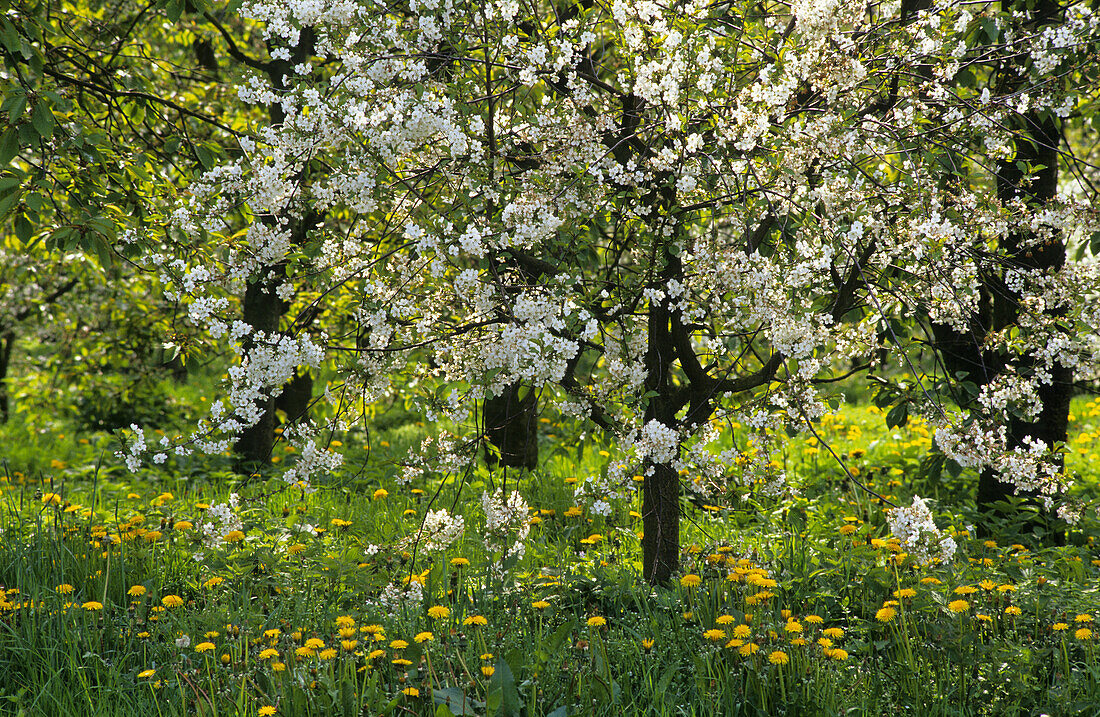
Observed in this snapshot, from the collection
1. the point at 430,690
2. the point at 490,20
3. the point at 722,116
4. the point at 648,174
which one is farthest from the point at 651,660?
the point at 490,20

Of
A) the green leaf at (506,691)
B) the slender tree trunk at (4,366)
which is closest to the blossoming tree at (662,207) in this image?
the green leaf at (506,691)

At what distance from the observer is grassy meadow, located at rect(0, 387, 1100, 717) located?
8.68 ft

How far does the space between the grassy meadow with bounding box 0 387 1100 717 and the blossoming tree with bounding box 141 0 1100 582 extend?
15.5 inches

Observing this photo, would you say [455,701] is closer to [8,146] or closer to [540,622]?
[540,622]

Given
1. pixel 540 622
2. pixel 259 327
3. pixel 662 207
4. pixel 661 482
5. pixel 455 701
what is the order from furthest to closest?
pixel 259 327 → pixel 661 482 → pixel 662 207 → pixel 540 622 → pixel 455 701

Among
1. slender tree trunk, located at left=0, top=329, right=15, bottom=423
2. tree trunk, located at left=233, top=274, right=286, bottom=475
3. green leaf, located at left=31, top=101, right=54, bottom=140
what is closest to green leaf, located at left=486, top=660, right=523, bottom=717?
green leaf, located at left=31, top=101, right=54, bottom=140

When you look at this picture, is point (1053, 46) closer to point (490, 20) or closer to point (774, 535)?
point (490, 20)

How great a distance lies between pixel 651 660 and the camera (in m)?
3.00

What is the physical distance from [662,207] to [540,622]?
1.71 m

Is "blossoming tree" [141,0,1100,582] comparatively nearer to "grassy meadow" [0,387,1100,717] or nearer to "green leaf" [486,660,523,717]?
"grassy meadow" [0,387,1100,717]

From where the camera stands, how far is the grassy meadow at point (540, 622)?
2.65 m

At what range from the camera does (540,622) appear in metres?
3.15

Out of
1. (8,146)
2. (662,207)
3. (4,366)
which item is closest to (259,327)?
(8,146)

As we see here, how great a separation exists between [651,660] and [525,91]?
226cm
